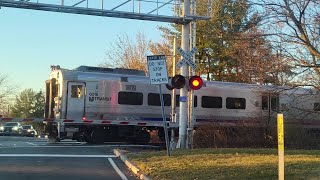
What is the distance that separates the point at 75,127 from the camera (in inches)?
949

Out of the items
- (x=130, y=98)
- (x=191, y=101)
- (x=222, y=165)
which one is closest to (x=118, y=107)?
(x=130, y=98)

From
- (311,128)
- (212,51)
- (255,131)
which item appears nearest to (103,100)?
(255,131)

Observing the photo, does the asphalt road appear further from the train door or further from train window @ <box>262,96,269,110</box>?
train window @ <box>262,96,269,110</box>

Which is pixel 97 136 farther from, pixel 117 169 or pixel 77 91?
pixel 117 169

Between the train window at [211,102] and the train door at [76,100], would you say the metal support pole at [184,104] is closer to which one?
the train door at [76,100]

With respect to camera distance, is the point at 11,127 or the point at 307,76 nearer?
the point at 307,76

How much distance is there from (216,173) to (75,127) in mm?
13186

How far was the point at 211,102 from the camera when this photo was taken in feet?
88.9

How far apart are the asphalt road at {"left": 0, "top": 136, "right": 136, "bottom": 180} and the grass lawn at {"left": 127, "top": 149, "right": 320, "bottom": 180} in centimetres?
86

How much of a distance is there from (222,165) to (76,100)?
1233 centimetres

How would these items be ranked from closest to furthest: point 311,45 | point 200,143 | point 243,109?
point 311,45 < point 200,143 < point 243,109

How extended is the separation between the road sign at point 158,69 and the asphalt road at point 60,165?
291 centimetres

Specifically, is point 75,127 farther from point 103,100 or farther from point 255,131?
point 255,131

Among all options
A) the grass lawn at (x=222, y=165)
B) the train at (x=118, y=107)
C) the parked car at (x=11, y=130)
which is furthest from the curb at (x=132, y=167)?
the parked car at (x=11, y=130)
